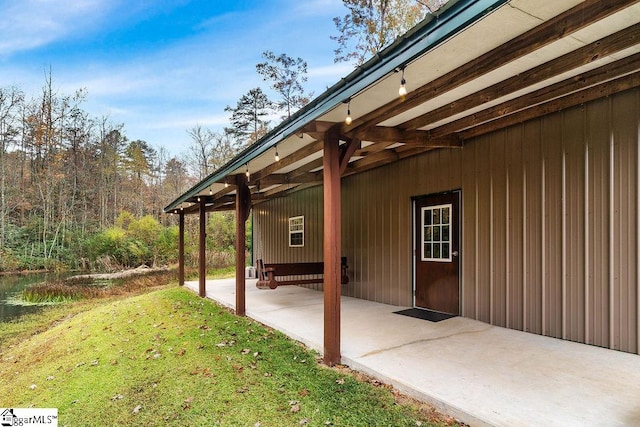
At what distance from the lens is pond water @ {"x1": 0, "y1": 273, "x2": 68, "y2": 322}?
8.40 m

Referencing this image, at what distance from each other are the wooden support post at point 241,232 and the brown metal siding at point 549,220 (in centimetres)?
245

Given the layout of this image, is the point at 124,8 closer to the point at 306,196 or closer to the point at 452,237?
the point at 306,196

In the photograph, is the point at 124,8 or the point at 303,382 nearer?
the point at 303,382

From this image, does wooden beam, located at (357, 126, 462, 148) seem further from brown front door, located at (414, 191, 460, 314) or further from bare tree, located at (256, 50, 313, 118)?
bare tree, located at (256, 50, 313, 118)

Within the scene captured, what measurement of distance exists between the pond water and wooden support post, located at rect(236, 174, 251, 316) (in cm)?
582

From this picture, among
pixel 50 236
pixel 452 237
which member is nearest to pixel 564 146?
pixel 452 237

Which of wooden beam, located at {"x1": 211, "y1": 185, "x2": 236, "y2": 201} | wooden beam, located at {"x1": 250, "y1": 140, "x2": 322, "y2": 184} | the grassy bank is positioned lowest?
the grassy bank

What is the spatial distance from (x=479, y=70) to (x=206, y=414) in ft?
10.1

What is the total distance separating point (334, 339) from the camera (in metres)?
3.37

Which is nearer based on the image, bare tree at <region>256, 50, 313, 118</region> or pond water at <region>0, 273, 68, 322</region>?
pond water at <region>0, 273, 68, 322</region>

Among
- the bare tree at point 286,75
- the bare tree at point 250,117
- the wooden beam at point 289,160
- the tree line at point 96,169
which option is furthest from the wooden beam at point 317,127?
the bare tree at point 250,117

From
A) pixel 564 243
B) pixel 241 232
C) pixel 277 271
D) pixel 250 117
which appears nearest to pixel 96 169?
pixel 250 117

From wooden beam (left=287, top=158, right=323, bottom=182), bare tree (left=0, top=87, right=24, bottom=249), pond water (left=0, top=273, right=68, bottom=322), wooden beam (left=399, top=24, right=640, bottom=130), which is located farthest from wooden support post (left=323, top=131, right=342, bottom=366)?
bare tree (left=0, top=87, right=24, bottom=249)

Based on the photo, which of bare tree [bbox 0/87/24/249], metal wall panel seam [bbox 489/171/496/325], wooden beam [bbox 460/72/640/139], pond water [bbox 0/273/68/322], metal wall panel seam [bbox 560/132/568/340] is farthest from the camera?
bare tree [bbox 0/87/24/249]
